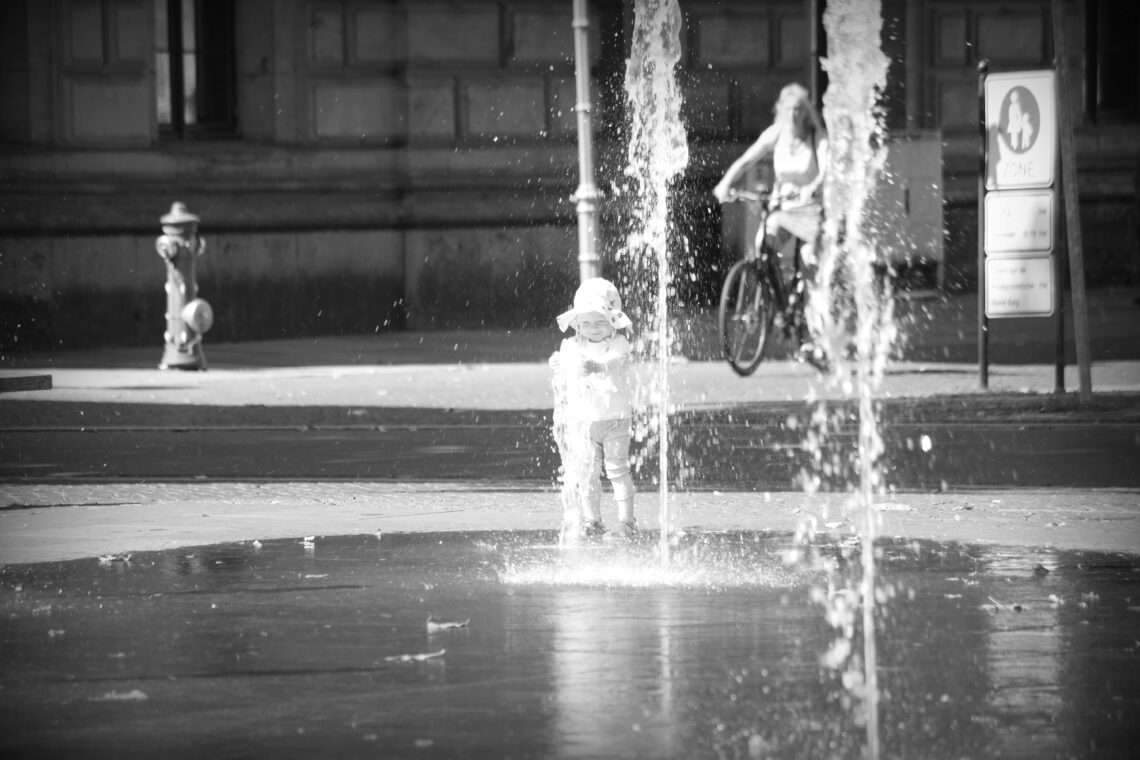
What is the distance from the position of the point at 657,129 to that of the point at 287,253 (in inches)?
166

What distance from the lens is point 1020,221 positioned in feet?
49.6

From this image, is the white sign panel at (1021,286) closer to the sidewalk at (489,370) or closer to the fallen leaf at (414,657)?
the sidewalk at (489,370)

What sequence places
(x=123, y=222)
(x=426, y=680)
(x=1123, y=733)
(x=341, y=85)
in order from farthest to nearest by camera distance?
(x=341, y=85)
(x=123, y=222)
(x=426, y=680)
(x=1123, y=733)

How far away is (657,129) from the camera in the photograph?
76.9 feet

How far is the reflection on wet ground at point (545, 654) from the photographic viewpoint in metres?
5.56

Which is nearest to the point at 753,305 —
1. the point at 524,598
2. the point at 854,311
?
the point at 854,311

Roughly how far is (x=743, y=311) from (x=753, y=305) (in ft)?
0.29

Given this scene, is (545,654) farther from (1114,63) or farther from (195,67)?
(1114,63)

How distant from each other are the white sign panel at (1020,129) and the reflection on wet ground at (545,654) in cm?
648

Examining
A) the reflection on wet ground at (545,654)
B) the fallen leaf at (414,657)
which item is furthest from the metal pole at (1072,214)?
the fallen leaf at (414,657)

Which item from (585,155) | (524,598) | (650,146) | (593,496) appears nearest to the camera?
(524,598)

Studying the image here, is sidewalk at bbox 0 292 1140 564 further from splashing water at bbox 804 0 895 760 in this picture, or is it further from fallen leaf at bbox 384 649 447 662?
fallen leaf at bbox 384 649 447 662

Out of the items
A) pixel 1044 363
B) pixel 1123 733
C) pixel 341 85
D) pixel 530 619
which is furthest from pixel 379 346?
pixel 1123 733

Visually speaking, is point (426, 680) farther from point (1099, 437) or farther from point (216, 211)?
point (216, 211)
